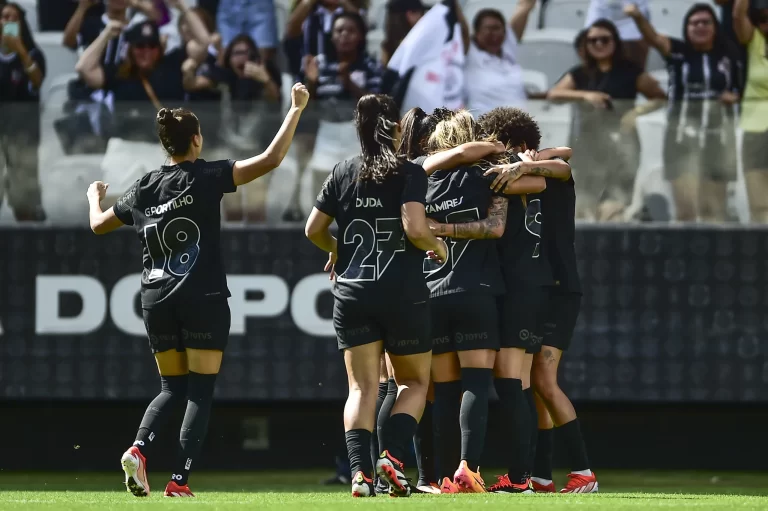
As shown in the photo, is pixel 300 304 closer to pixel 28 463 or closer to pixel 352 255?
pixel 28 463

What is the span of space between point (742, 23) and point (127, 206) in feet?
16.1

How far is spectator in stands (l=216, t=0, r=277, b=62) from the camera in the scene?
9.39m

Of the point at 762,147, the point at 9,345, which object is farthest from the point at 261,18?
the point at 762,147

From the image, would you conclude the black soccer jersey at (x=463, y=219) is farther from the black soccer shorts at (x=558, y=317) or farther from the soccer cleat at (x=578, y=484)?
the soccer cleat at (x=578, y=484)

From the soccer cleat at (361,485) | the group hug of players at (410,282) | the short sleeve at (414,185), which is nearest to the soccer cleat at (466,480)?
the group hug of players at (410,282)

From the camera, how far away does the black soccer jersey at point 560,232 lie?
6852mm

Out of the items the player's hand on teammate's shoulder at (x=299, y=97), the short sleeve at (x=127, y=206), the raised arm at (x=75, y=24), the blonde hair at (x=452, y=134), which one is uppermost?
the raised arm at (x=75, y=24)

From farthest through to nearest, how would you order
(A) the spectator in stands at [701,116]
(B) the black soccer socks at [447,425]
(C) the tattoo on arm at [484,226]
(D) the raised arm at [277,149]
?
(A) the spectator in stands at [701,116] < (B) the black soccer socks at [447,425] < (C) the tattoo on arm at [484,226] < (D) the raised arm at [277,149]

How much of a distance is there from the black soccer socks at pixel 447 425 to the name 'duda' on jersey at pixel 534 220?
0.79m

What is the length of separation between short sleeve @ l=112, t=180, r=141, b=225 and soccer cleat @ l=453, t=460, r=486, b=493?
1.92 metres

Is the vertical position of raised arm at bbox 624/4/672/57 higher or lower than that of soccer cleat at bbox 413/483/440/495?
higher

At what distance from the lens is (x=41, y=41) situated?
30.8 ft

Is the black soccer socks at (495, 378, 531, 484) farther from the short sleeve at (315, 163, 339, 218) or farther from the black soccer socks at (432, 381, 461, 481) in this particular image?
the short sleeve at (315, 163, 339, 218)

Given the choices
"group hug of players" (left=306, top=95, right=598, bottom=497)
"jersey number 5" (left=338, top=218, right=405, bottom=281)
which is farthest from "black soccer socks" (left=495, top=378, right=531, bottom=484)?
"jersey number 5" (left=338, top=218, right=405, bottom=281)
